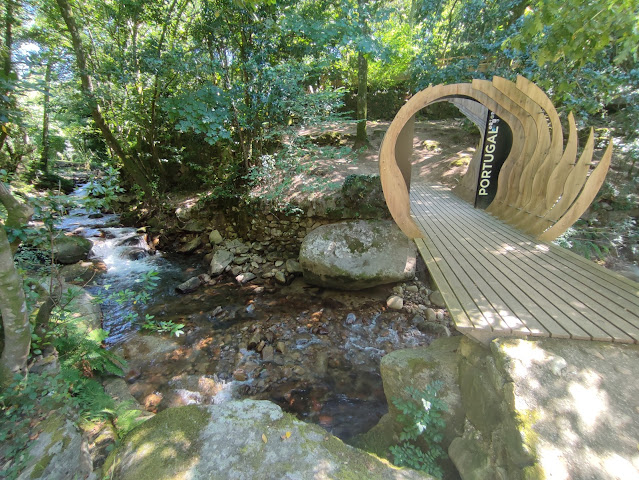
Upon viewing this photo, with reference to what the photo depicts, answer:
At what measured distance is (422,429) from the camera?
2.49m

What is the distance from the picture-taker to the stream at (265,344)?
3725 millimetres

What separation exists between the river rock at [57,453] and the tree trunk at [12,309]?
551 mm

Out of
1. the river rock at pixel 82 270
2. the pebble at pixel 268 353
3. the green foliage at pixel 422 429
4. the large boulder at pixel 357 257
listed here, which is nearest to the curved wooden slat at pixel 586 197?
the large boulder at pixel 357 257

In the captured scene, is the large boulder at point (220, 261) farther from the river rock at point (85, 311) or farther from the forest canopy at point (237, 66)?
the river rock at point (85, 311)

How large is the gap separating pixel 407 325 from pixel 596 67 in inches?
286

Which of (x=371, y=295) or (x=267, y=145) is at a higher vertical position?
(x=267, y=145)

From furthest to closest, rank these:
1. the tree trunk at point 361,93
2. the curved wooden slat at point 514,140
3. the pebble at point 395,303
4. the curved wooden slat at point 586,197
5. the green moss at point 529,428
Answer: the tree trunk at point 361,93 → the pebble at point 395,303 → the curved wooden slat at point 514,140 → the curved wooden slat at point 586,197 → the green moss at point 529,428

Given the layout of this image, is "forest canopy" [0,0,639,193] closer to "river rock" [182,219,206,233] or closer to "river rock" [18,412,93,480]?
"river rock" [182,219,206,233]

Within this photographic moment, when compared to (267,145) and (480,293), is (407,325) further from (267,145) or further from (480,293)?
(267,145)

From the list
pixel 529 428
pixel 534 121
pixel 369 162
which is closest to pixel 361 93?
pixel 369 162

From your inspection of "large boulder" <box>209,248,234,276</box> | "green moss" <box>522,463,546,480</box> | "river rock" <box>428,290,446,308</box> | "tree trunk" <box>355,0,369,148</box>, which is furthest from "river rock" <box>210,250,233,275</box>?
"green moss" <box>522,463,546,480</box>

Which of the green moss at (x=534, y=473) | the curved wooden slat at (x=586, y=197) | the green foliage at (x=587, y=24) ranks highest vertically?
the green foliage at (x=587, y=24)

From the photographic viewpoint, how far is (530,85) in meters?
4.78

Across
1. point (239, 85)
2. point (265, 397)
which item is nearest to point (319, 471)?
point (265, 397)
